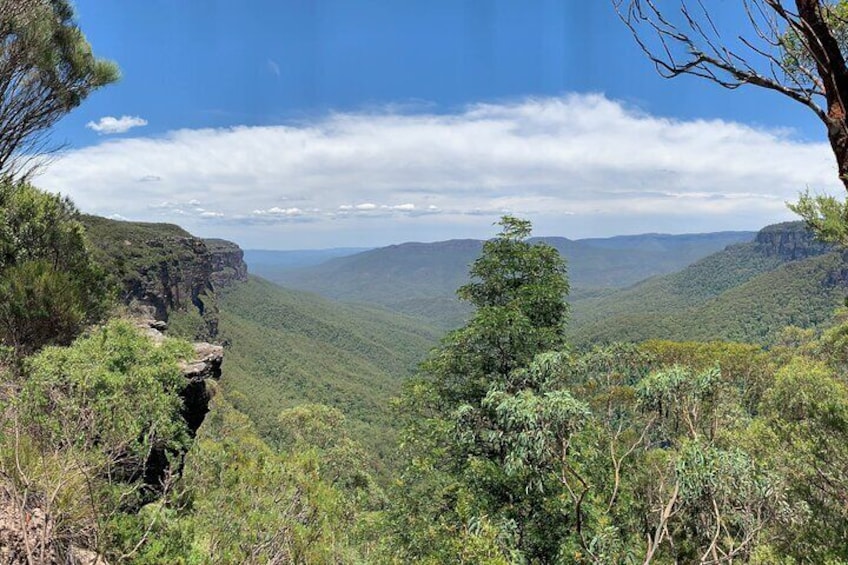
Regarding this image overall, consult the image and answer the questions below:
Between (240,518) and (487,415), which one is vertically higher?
(487,415)

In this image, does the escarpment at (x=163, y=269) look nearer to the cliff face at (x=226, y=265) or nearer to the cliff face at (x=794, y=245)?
the cliff face at (x=226, y=265)

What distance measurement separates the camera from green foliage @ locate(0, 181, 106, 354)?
11.1 meters

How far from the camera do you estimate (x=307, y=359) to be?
112 meters

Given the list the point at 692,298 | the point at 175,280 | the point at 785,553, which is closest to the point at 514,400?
the point at 785,553

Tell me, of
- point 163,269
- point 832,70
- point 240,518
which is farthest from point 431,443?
point 163,269

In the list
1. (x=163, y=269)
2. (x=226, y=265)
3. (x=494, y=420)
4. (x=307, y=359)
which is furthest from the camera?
(x=226, y=265)

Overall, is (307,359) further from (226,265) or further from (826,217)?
(826,217)

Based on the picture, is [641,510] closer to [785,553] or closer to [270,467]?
[785,553]

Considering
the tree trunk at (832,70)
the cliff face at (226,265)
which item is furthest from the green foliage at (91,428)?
the cliff face at (226,265)

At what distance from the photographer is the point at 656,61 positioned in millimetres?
4418

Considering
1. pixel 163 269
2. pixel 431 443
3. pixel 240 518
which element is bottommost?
pixel 431 443

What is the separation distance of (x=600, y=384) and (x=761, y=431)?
327 inches

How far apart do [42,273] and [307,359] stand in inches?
4099

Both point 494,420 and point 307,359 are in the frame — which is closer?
point 494,420
